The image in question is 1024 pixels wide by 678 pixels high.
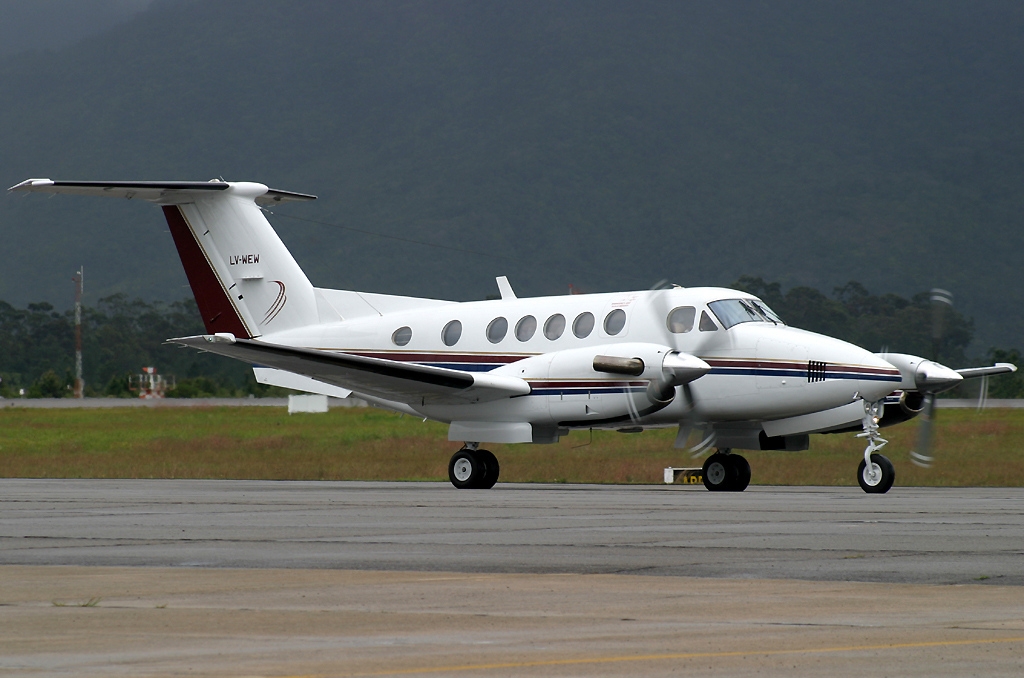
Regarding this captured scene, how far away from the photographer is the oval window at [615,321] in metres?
23.5

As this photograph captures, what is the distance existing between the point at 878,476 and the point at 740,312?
353 centimetres

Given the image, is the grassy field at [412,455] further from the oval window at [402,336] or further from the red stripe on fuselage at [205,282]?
the oval window at [402,336]

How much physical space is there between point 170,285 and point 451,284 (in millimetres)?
48550

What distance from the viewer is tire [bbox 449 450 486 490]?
24.1m

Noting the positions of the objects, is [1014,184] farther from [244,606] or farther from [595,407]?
[244,606]

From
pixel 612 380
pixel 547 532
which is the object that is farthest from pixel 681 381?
pixel 547 532


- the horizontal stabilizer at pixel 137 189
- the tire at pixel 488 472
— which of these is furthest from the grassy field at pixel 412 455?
the horizontal stabilizer at pixel 137 189

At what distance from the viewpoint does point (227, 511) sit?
56.7ft

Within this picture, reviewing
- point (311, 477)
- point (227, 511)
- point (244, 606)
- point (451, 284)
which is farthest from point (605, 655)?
point (451, 284)

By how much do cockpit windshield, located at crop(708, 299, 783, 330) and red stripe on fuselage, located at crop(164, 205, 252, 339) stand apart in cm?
994

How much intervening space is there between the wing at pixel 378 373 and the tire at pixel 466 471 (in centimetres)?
96

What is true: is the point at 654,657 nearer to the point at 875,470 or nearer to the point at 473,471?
the point at 875,470

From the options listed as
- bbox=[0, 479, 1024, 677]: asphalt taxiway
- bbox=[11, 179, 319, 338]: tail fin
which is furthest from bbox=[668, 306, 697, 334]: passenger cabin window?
bbox=[11, 179, 319, 338]: tail fin

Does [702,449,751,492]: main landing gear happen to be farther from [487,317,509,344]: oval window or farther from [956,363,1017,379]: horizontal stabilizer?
[487,317,509,344]: oval window
